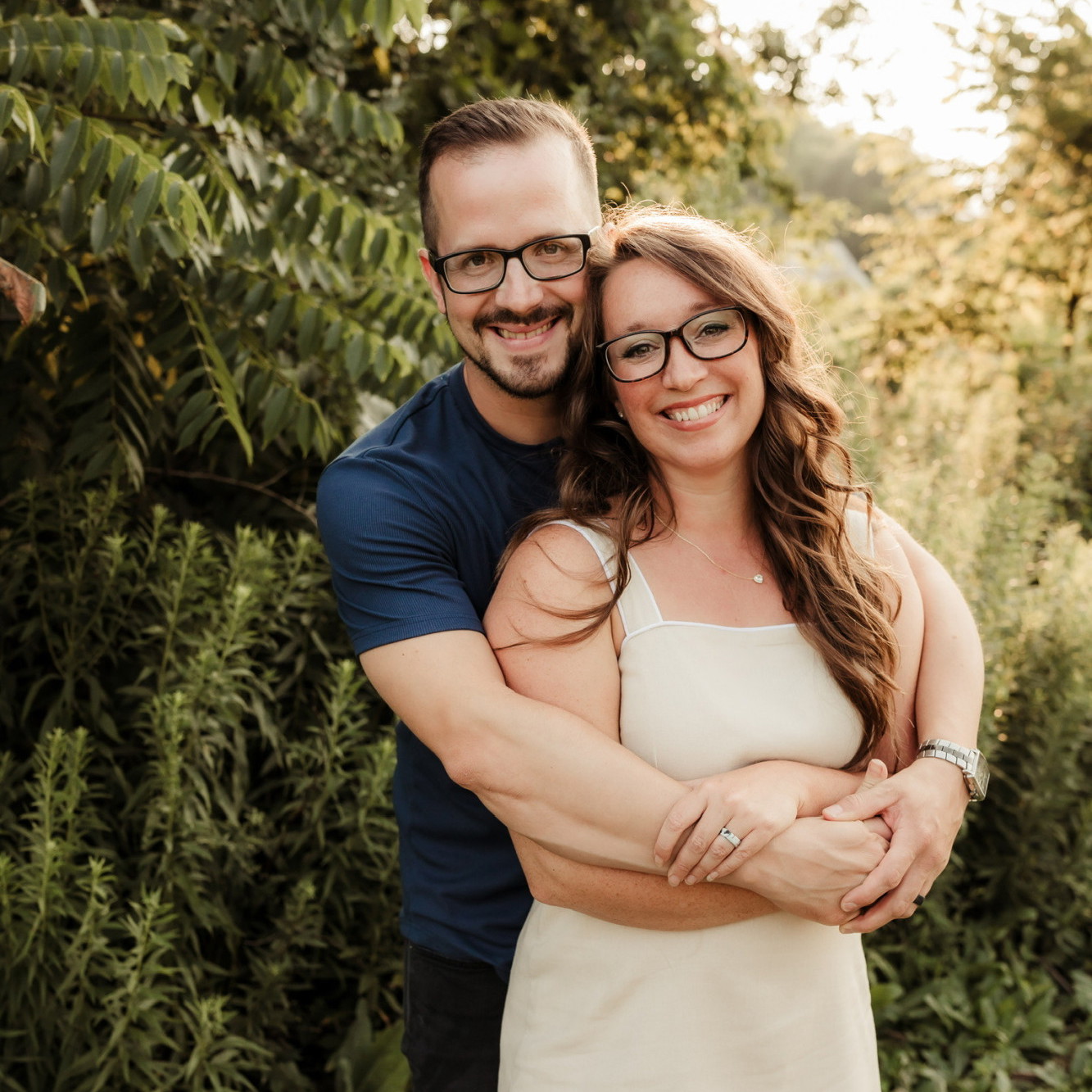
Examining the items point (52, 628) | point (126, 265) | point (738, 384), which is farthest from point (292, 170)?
point (738, 384)

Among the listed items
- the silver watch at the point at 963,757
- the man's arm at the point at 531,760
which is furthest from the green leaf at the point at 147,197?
the silver watch at the point at 963,757

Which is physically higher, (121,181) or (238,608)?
(121,181)

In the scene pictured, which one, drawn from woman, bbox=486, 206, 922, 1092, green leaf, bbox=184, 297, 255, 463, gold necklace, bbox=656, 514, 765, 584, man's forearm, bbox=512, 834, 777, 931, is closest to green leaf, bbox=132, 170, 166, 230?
green leaf, bbox=184, 297, 255, 463

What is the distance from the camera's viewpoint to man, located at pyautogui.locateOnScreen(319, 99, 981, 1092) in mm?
1767

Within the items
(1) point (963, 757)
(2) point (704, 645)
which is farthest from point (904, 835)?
(2) point (704, 645)

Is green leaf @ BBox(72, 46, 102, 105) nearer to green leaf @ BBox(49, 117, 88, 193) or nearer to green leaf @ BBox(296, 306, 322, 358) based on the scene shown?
green leaf @ BBox(49, 117, 88, 193)

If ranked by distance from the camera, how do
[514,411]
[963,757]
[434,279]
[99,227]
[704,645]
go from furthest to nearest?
[99,227] → [434,279] → [514,411] → [963,757] → [704,645]

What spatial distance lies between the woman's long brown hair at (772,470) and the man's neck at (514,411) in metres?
0.06

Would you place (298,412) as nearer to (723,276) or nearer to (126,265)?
(126,265)

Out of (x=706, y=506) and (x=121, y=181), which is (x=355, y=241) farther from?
(x=706, y=506)

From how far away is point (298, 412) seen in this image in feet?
10.4

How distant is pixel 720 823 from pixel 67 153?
212 cm

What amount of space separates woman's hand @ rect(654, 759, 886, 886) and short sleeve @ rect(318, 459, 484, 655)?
0.51 meters

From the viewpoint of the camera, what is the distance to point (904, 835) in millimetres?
1842
